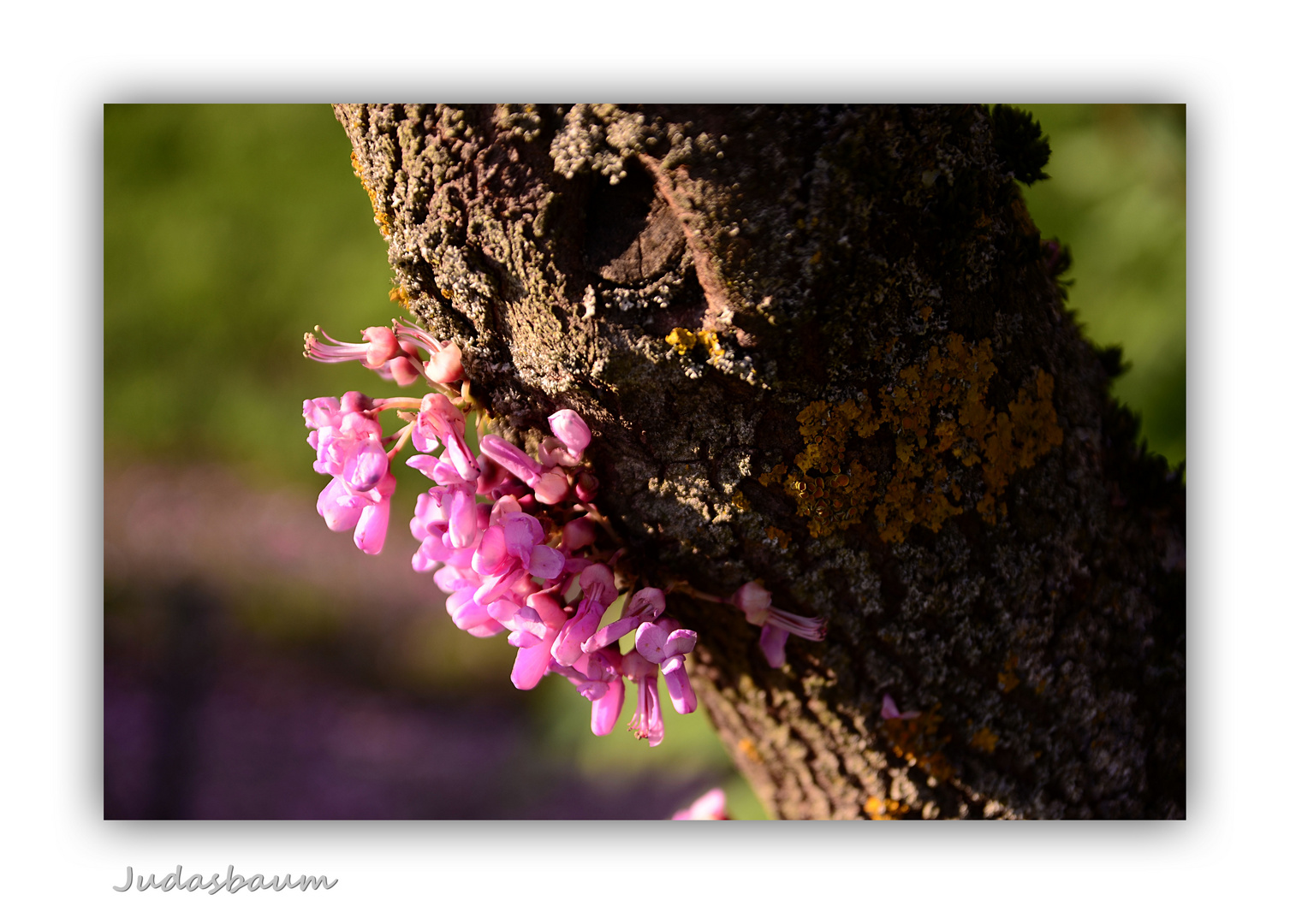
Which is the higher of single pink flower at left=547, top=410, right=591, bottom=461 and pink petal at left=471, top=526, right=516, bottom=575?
single pink flower at left=547, top=410, right=591, bottom=461

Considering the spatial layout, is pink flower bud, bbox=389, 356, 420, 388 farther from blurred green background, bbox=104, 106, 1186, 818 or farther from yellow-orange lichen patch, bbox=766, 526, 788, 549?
blurred green background, bbox=104, 106, 1186, 818

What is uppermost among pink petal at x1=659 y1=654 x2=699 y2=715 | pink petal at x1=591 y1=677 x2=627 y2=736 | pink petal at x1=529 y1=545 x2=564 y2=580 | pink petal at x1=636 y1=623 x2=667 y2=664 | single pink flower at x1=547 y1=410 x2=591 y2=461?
single pink flower at x1=547 y1=410 x2=591 y2=461

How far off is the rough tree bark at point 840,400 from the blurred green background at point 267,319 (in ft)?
4.73

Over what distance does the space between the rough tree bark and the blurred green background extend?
1.44 metres

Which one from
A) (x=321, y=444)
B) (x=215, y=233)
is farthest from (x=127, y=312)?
(x=321, y=444)

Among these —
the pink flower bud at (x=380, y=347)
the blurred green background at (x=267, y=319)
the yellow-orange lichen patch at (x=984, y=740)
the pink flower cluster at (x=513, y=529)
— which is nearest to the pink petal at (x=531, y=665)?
the pink flower cluster at (x=513, y=529)

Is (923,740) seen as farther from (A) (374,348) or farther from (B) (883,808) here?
(A) (374,348)

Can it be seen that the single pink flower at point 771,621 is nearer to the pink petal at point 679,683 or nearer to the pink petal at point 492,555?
the pink petal at point 679,683

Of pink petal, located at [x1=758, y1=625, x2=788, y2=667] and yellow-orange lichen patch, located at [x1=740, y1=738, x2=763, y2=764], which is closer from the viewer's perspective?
pink petal, located at [x1=758, y1=625, x2=788, y2=667]

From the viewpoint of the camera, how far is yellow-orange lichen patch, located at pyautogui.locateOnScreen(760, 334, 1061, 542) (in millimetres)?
834

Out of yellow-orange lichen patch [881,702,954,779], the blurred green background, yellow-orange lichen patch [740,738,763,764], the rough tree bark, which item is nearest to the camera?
the rough tree bark

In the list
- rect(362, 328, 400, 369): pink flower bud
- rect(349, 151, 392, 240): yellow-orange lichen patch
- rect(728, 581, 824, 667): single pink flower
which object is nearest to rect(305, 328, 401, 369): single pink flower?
rect(362, 328, 400, 369): pink flower bud

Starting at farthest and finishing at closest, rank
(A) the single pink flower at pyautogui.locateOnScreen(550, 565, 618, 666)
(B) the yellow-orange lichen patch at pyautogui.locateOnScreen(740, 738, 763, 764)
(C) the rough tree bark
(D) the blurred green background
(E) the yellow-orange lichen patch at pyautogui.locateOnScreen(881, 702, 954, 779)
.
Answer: (D) the blurred green background → (B) the yellow-orange lichen patch at pyautogui.locateOnScreen(740, 738, 763, 764) → (E) the yellow-orange lichen patch at pyautogui.locateOnScreen(881, 702, 954, 779) → (A) the single pink flower at pyautogui.locateOnScreen(550, 565, 618, 666) → (C) the rough tree bark
